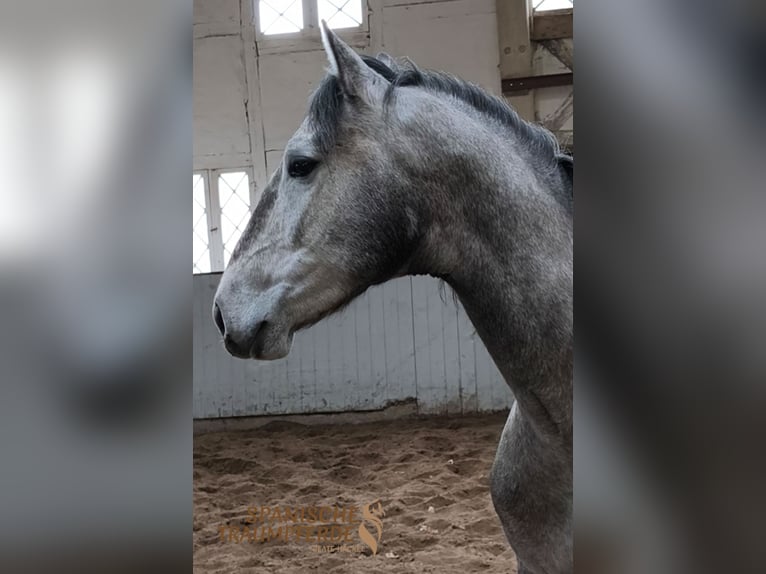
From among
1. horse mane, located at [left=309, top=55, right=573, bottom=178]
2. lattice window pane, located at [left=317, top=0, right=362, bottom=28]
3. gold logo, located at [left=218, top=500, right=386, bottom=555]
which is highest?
lattice window pane, located at [left=317, top=0, right=362, bottom=28]

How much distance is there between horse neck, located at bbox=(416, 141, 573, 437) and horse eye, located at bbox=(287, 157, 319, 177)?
0.54 feet

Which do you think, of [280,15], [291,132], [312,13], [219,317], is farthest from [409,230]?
[291,132]

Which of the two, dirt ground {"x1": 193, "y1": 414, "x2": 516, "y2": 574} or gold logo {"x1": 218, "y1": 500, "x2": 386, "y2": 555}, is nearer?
gold logo {"x1": 218, "y1": 500, "x2": 386, "y2": 555}

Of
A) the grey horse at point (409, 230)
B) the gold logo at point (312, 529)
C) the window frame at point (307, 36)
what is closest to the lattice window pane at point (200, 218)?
the window frame at point (307, 36)

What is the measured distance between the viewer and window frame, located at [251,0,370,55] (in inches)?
50.3

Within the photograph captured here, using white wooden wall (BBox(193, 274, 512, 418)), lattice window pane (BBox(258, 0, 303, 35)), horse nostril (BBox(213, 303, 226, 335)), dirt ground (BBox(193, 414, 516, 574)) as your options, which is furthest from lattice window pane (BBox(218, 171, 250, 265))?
white wooden wall (BBox(193, 274, 512, 418))

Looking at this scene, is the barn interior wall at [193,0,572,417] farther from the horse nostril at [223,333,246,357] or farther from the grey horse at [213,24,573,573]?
A: the horse nostril at [223,333,246,357]

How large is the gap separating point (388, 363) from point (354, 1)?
5.72 ft

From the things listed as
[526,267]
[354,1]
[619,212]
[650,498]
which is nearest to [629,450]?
[650,498]

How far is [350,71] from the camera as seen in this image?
75 cm

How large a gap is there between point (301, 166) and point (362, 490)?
1.69m

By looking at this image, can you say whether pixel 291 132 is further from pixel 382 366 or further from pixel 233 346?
pixel 382 366

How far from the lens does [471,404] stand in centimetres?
259

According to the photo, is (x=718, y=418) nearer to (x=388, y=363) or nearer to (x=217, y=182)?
(x=217, y=182)
